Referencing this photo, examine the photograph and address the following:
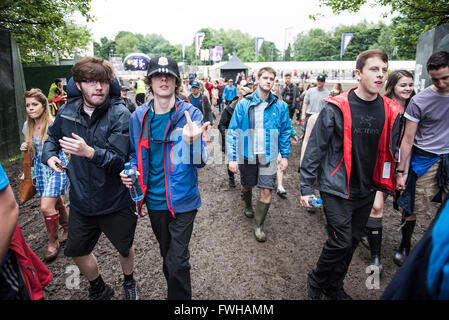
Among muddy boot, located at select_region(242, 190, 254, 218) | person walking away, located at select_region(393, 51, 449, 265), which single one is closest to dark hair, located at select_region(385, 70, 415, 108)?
person walking away, located at select_region(393, 51, 449, 265)

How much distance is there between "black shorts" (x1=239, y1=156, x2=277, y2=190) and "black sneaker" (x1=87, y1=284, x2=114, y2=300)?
2.32 metres

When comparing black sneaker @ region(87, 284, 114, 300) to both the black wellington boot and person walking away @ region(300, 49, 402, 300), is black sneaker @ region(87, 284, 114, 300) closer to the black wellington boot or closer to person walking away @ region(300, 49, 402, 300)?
person walking away @ region(300, 49, 402, 300)

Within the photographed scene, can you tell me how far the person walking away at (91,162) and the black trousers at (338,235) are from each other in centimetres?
191

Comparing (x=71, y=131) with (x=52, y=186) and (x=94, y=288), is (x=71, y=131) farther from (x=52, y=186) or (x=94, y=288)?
(x=94, y=288)

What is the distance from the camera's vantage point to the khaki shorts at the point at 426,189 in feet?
11.0

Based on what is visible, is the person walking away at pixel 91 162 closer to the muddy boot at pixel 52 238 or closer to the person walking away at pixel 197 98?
the muddy boot at pixel 52 238

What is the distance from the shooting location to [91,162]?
242cm

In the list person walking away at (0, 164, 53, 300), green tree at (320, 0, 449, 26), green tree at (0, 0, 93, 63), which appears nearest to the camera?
person walking away at (0, 164, 53, 300)

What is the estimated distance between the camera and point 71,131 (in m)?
2.56

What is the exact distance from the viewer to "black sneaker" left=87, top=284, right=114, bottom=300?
9.39ft

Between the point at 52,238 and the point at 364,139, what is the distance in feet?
12.9

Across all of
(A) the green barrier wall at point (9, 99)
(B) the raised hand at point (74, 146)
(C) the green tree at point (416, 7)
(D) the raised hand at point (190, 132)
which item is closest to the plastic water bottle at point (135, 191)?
(B) the raised hand at point (74, 146)

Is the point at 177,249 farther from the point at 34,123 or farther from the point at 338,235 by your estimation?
the point at 34,123

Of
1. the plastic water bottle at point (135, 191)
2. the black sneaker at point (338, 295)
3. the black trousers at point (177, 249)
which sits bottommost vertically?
the black sneaker at point (338, 295)
